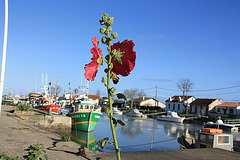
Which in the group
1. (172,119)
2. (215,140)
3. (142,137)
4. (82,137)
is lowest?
(142,137)

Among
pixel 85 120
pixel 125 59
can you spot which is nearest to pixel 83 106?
pixel 85 120

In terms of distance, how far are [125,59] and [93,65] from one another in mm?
210

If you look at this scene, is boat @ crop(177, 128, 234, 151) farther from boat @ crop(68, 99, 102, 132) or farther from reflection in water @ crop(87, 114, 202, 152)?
boat @ crop(68, 99, 102, 132)

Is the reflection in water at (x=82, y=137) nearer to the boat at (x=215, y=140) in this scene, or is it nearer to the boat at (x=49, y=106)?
the boat at (x=215, y=140)

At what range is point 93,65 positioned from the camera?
4.43 ft

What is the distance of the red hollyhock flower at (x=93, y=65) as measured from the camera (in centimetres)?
132

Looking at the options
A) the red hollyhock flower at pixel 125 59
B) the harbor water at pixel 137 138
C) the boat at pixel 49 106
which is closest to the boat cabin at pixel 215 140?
the harbor water at pixel 137 138

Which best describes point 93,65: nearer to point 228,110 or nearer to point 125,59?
point 125,59

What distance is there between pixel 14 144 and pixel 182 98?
222 feet

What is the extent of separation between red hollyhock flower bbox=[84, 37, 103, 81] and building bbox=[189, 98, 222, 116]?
6177 centimetres

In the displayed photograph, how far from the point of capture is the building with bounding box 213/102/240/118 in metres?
53.5

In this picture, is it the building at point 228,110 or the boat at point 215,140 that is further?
the building at point 228,110

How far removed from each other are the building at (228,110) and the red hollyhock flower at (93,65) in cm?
5809

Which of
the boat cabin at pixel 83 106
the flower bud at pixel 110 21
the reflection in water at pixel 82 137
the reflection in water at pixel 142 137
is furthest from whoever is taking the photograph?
the boat cabin at pixel 83 106
